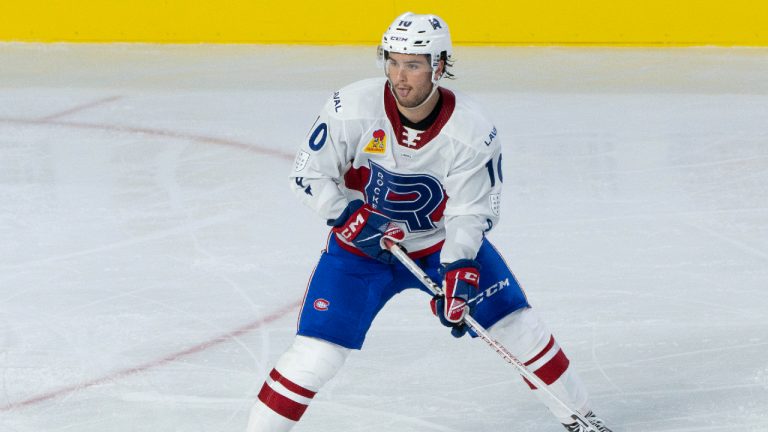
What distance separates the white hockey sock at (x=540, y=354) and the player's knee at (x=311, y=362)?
0.43 meters

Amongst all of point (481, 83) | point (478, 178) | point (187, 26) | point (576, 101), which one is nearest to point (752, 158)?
point (576, 101)

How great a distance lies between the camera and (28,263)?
4395mm

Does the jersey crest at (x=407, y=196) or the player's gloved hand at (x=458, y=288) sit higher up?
the jersey crest at (x=407, y=196)

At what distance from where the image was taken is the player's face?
280 centimetres

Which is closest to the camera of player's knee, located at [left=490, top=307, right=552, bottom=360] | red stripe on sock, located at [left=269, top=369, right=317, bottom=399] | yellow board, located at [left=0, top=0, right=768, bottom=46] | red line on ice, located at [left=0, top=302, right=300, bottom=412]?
red stripe on sock, located at [left=269, top=369, right=317, bottom=399]

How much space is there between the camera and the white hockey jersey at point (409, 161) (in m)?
2.87

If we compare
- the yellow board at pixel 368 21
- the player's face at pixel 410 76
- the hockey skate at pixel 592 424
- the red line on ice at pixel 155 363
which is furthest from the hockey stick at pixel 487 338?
the yellow board at pixel 368 21

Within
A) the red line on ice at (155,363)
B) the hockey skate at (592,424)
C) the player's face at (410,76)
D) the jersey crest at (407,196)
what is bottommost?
the red line on ice at (155,363)

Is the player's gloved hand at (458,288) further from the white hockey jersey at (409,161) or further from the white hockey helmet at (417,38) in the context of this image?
the white hockey helmet at (417,38)

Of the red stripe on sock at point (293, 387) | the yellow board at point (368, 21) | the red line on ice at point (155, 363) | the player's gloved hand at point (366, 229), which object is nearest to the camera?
the red stripe on sock at point (293, 387)

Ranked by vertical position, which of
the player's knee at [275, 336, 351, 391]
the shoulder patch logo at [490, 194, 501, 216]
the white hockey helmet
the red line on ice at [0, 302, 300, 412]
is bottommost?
the red line on ice at [0, 302, 300, 412]

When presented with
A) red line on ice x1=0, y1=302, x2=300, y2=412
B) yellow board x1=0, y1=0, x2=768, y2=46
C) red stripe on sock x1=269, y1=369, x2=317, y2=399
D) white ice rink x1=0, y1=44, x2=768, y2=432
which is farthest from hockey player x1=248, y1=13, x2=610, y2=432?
yellow board x1=0, y1=0, x2=768, y2=46

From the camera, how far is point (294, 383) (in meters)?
2.78

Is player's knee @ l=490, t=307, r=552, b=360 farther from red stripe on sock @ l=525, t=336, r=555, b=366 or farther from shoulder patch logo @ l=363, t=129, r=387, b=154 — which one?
shoulder patch logo @ l=363, t=129, r=387, b=154
